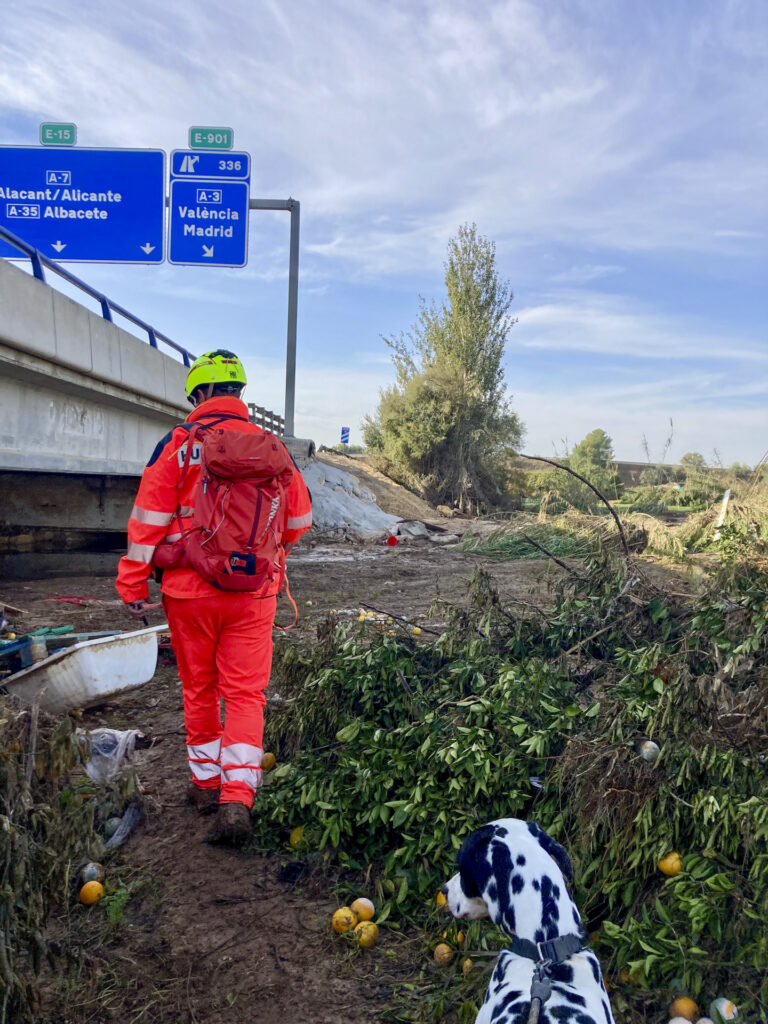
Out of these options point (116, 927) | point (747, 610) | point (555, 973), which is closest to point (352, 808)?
point (116, 927)

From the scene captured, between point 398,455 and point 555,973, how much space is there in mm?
32668

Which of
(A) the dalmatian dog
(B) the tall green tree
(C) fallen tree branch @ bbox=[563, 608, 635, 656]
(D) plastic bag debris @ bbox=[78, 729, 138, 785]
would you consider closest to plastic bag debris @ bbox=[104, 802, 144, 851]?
(D) plastic bag debris @ bbox=[78, 729, 138, 785]

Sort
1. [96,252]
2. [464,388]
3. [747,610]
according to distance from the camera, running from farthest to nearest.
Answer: [464,388]
[96,252]
[747,610]

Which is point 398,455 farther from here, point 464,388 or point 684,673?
point 684,673

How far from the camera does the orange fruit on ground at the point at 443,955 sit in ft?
8.92

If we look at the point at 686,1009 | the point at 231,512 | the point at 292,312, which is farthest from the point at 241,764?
the point at 292,312

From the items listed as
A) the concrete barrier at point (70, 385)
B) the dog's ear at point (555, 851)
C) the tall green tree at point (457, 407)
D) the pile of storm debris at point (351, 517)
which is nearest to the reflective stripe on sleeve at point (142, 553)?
the dog's ear at point (555, 851)

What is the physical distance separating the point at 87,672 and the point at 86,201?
478 inches

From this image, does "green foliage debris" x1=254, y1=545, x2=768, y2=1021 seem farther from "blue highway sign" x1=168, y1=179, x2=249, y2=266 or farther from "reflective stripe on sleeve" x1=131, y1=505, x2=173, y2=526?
"blue highway sign" x1=168, y1=179, x2=249, y2=266

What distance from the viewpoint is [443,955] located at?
2719mm

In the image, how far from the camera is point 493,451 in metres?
35.3

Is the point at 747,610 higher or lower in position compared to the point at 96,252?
lower

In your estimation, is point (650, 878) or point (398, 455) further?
point (398, 455)

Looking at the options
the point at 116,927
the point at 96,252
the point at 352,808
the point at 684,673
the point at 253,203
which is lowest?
the point at 116,927
